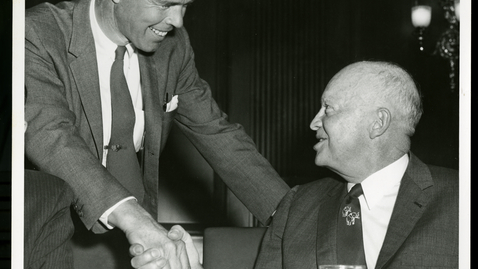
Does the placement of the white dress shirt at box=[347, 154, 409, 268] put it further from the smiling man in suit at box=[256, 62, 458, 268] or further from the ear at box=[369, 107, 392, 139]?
the ear at box=[369, 107, 392, 139]

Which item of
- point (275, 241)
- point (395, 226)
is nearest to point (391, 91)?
point (395, 226)

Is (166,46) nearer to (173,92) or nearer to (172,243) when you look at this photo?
(173,92)

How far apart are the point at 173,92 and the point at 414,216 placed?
843mm

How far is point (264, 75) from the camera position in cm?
233

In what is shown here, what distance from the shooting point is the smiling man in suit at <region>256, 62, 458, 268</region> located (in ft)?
5.66

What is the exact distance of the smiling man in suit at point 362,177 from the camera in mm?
1726

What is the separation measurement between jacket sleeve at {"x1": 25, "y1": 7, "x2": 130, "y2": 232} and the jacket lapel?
1.5 inches

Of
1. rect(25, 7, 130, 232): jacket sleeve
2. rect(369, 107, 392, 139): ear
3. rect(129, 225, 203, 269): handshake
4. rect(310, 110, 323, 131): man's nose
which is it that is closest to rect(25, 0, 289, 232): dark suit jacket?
rect(25, 7, 130, 232): jacket sleeve

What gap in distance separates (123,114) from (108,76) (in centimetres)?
12

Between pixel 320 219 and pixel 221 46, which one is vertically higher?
pixel 221 46

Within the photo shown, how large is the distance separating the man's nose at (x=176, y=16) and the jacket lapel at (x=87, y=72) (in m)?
0.24

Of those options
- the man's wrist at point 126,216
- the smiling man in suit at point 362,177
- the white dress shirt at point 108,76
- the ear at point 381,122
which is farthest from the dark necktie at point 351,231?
the white dress shirt at point 108,76

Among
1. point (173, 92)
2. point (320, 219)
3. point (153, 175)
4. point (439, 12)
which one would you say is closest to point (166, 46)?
point (173, 92)

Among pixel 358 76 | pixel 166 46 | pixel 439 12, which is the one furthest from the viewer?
pixel 439 12
